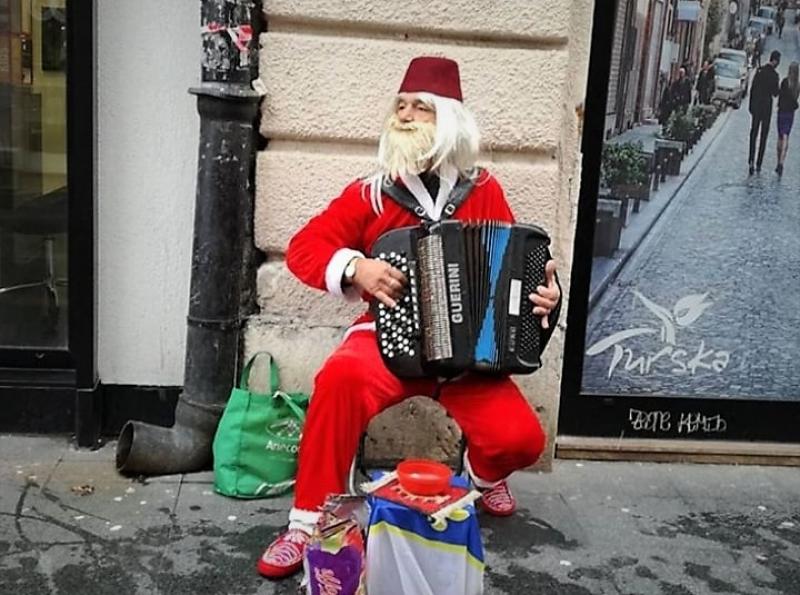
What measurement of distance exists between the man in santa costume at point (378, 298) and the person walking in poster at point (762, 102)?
1.32 metres

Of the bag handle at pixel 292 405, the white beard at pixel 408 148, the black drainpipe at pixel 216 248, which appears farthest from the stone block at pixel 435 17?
the bag handle at pixel 292 405

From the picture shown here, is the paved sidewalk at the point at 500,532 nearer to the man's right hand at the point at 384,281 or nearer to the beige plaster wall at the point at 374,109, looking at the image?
the beige plaster wall at the point at 374,109

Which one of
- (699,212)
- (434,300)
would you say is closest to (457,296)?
(434,300)

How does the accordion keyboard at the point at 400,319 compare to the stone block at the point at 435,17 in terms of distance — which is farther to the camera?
the stone block at the point at 435,17

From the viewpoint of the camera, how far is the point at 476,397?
3.34m

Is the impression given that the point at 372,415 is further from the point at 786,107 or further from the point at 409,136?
the point at 786,107

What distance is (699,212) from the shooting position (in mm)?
4203

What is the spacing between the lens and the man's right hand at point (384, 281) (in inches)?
122

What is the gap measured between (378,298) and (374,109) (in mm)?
907

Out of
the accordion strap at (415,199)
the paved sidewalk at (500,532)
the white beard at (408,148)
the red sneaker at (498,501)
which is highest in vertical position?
the white beard at (408,148)

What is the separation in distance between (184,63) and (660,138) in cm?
189

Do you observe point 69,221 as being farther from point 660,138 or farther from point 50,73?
point 660,138

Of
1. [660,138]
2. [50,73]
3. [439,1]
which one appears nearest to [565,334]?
[660,138]

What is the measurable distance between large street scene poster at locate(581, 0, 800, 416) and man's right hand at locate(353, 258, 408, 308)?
1.30 meters
